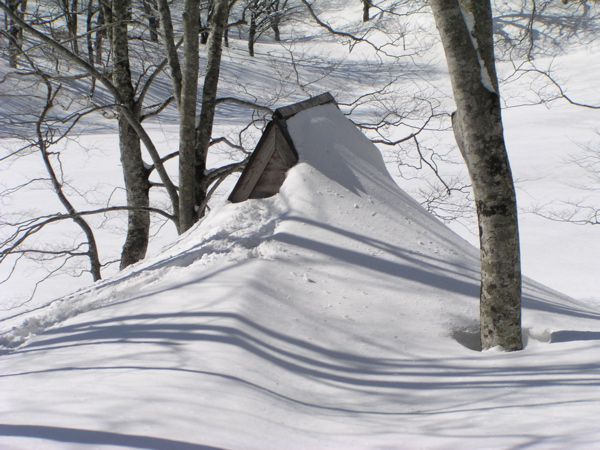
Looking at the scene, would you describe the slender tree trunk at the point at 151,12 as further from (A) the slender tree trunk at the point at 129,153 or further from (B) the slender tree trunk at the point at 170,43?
(A) the slender tree trunk at the point at 129,153

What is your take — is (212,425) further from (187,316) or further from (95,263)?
(95,263)

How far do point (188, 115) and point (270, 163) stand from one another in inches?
60.4

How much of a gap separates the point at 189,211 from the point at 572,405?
4.38 meters

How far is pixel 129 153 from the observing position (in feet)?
23.7

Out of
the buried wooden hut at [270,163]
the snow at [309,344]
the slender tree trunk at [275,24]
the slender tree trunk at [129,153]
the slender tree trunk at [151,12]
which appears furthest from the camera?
the slender tree trunk at [275,24]

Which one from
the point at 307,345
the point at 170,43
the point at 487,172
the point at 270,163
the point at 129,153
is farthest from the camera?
the point at 129,153

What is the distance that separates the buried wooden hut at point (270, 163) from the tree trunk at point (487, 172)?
64.9 inches

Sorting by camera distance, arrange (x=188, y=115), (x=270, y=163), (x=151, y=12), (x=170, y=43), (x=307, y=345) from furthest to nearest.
Answer: (x=151, y=12), (x=170, y=43), (x=188, y=115), (x=270, y=163), (x=307, y=345)

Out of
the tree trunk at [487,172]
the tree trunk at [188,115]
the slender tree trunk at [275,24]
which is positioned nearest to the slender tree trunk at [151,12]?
the tree trunk at [188,115]

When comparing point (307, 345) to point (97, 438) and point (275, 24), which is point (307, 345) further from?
point (275, 24)

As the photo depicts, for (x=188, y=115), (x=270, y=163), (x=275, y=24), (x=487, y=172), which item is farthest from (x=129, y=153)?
(x=487, y=172)

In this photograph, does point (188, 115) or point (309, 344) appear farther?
point (188, 115)

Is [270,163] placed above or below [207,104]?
below

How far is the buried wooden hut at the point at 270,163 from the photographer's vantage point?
4543 mm
